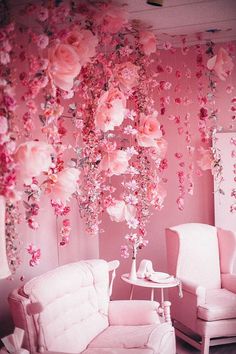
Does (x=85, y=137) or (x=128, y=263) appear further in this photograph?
(x=128, y=263)

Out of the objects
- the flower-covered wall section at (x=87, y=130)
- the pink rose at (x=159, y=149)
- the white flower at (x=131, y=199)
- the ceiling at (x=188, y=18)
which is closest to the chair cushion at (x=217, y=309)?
the flower-covered wall section at (x=87, y=130)

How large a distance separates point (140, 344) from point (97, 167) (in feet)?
4.46

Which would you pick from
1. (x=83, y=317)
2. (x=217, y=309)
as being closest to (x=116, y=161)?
(x=83, y=317)

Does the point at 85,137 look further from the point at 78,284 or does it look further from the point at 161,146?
the point at 78,284

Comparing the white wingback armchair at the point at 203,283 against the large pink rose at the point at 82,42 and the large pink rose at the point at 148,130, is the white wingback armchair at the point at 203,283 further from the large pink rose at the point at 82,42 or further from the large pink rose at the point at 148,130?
the large pink rose at the point at 82,42

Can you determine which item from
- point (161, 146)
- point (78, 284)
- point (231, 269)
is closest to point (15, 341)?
point (78, 284)

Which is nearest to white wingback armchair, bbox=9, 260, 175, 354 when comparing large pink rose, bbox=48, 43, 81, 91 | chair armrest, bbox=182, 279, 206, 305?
chair armrest, bbox=182, 279, 206, 305

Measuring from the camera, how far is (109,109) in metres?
2.92

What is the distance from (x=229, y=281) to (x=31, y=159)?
2.95m

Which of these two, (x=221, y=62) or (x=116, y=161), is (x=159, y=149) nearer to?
(x=116, y=161)

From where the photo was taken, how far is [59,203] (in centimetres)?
290

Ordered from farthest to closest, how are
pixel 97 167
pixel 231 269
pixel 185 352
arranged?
pixel 231 269 < pixel 185 352 < pixel 97 167

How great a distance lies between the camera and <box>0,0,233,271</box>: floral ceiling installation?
7.38 ft

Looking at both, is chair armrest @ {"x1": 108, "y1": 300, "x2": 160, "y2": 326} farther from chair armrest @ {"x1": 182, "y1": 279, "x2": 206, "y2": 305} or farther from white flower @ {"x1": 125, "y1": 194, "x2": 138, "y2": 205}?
white flower @ {"x1": 125, "y1": 194, "x2": 138, "y2": 205}
